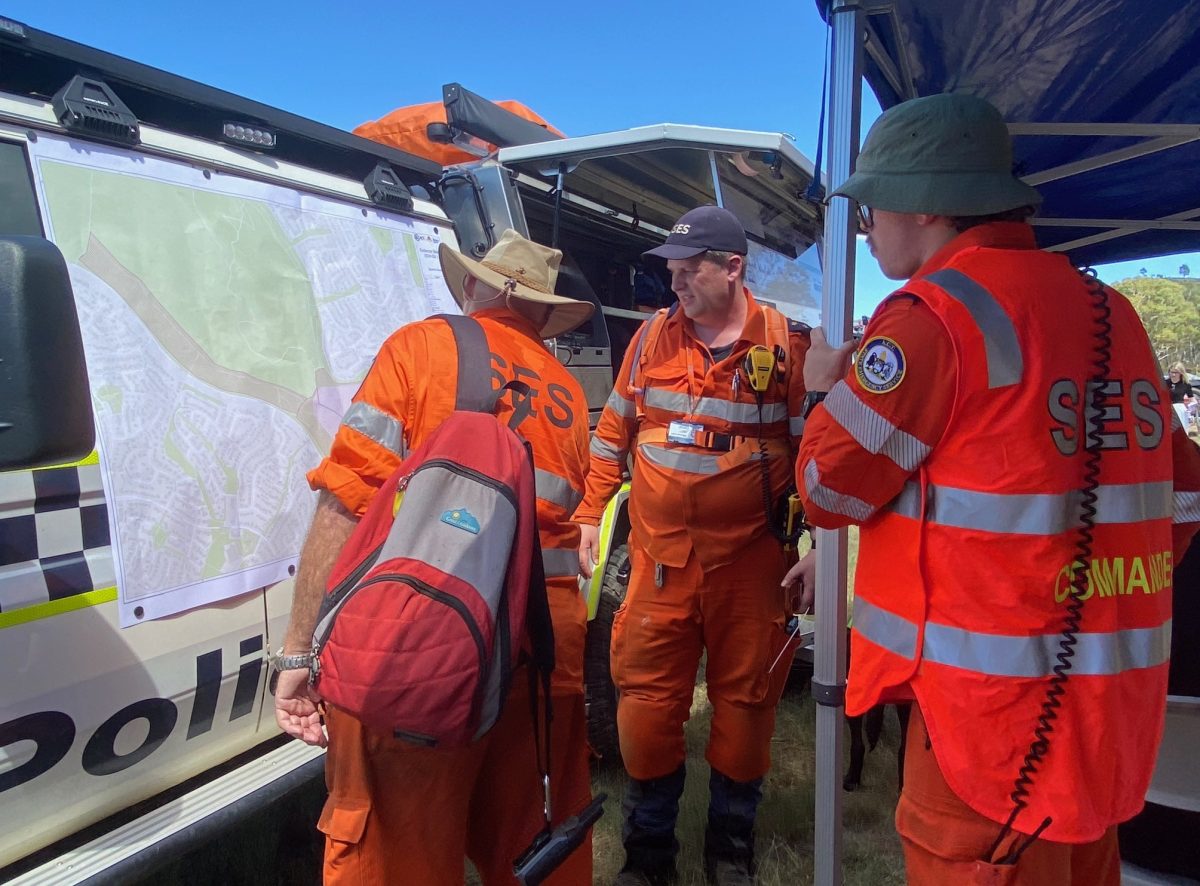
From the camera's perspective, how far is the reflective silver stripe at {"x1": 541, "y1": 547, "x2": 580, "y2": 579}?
5.71ft

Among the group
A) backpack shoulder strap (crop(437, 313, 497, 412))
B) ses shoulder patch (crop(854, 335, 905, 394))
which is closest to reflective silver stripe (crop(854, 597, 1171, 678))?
ses shoulder patch (crop(854, 335, 905, 394))

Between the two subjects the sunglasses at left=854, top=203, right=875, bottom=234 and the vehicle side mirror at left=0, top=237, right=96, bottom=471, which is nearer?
the vehicle side mirror at left=0, top=237, right=96, bottom=471

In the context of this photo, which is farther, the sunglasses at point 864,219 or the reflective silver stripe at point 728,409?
the reflective silver stripe at point 728,409

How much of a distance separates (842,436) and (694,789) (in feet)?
7.94

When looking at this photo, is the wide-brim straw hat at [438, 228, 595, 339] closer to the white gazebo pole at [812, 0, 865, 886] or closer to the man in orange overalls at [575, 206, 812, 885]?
the white gazebo pole at [812, 0, 865, 886]

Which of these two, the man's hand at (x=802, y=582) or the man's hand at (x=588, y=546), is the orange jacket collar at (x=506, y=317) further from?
the man's hand at (x=802, y=582)

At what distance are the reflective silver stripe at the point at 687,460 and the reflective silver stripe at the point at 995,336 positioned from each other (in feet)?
4.30

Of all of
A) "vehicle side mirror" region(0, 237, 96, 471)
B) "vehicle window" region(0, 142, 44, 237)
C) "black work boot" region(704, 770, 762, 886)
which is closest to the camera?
"vehicle side mirror" region(0, 237, 96, 471)

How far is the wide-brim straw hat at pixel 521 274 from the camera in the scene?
1.82 m

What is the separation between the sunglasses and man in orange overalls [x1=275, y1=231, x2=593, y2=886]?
0.69 meters

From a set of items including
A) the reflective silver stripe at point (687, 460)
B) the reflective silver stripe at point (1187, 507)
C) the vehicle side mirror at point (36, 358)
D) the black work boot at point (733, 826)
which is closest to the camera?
the vehicle side mirror at point (36, 358)

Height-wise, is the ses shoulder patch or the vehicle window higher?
the vehicle window

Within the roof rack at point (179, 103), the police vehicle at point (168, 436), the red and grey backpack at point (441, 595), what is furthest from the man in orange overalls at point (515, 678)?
the roof rack at point (179, 103)

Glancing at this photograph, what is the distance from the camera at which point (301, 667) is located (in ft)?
5.08
